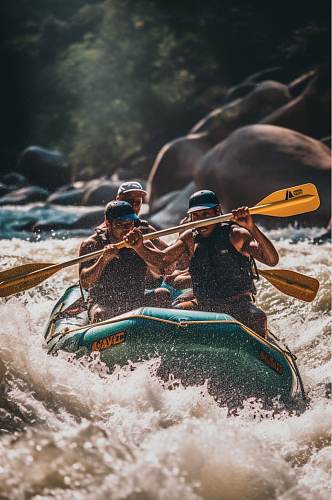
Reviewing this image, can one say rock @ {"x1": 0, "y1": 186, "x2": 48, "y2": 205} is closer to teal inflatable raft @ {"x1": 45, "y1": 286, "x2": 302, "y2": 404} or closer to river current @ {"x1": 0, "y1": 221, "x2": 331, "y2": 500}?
river current @ {"x1": 0, "y1": 221, "x2": 331, "y2": 500}

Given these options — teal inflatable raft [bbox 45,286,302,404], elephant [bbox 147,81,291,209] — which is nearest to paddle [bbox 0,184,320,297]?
teal inflatable raft [bbox 45,286,302,404]

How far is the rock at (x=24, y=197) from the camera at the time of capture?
1667 centimetres

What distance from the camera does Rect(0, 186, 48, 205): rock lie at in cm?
1667

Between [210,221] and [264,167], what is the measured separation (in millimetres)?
6364

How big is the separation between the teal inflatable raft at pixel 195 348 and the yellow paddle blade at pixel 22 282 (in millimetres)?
1083

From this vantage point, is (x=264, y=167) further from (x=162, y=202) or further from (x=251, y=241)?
(x=251, y=241)

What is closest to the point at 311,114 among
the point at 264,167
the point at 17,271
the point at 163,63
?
the point at 264,167

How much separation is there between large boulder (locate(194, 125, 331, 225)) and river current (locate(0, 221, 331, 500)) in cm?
555

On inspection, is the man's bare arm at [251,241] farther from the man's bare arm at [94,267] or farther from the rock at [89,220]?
the rock at [89,220]

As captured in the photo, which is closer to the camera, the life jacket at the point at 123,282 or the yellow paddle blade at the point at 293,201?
the life jacket at the point at 123,282

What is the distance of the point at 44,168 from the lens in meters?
20.2

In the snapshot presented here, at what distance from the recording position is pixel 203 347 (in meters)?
4.19

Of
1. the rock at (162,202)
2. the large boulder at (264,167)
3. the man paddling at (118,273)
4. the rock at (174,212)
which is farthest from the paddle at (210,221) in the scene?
the rock at (162,202)

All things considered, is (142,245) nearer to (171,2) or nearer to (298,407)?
(298,407)
